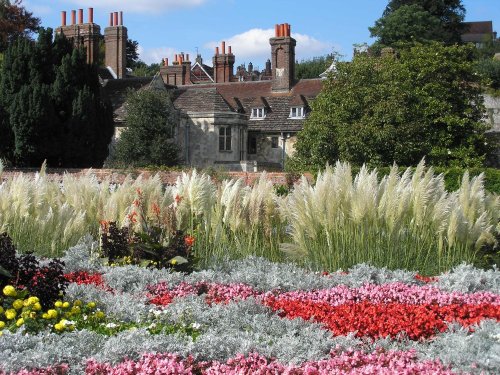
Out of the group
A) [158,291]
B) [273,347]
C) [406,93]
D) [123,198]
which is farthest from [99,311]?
[406,93]

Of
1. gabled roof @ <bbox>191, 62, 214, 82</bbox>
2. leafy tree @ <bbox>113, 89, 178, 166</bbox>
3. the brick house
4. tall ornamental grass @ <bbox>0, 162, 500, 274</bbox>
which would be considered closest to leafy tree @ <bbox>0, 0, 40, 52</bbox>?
the brick house

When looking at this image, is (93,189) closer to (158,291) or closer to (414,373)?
(158,291)

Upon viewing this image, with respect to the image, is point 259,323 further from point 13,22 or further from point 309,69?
point 309,69

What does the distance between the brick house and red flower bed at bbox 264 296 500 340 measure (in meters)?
34.6

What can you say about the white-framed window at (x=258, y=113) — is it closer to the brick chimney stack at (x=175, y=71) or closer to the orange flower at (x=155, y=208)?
the brick chimney stack at (x=175, y=71)

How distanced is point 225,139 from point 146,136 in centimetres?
1061

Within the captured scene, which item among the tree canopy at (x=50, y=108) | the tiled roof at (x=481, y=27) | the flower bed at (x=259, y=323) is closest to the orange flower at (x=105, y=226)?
the flower bed at (x=259, y=323)

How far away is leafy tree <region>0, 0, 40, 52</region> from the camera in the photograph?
37000mm

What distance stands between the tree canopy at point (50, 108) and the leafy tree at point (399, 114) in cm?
974

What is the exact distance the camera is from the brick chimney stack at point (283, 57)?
46.7 meters

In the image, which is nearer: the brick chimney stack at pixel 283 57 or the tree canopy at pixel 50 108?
the tree canopy at pixel 50 108

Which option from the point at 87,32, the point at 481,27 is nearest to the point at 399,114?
the point at 87,32

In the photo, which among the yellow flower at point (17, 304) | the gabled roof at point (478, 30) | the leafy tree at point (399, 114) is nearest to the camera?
the yellow flower at point (17, 304)

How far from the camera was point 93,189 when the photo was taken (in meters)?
9.25
